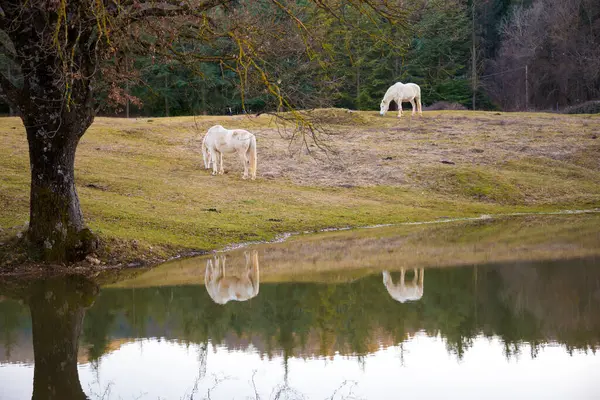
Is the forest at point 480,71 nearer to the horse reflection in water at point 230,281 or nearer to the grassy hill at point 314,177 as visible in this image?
the grassy hill at point 314,177

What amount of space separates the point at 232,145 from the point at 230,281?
1617cm

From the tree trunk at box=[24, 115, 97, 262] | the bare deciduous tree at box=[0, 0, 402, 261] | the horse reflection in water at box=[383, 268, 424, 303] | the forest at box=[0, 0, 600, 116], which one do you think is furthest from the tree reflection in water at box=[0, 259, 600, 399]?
the forest at box=[0, 0, 600, 116]

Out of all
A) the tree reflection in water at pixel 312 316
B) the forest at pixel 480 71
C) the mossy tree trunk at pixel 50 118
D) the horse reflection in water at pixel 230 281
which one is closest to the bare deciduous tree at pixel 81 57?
the mossy tree trunk at pixel 50 118

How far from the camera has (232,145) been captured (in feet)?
99.3

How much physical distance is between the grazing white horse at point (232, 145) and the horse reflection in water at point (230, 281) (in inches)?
518

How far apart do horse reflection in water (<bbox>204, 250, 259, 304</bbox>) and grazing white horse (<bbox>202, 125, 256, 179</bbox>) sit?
518 inches

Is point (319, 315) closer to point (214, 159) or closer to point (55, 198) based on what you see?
point (55, 198)

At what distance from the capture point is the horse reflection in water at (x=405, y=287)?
12.8 meters

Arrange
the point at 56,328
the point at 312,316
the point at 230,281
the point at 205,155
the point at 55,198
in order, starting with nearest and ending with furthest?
1. the point at 56,328
2. the point at 312,316
3. the point at 230,281
4. the point at 55,198
5. the point at 205,155

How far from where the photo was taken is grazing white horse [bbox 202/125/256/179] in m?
30.0

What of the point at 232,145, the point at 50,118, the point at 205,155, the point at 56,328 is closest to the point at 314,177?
the point at 232,145

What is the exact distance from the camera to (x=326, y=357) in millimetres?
9070

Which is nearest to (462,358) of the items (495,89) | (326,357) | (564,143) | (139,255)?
(326,357)

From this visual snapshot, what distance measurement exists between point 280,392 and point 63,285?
776cm
